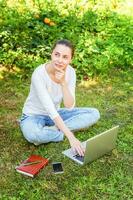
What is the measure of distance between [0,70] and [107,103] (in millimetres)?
1677

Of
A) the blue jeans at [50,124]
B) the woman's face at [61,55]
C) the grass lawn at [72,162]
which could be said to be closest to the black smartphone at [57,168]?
the grass lawn at [72,162]

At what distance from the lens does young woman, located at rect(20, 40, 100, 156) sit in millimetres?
4293

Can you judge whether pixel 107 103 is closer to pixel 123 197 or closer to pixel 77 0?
pixel 123 197

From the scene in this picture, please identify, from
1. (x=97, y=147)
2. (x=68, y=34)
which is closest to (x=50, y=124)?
(x=97, y=147)

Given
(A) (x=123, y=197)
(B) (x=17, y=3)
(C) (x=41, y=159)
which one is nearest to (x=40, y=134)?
(C) (x=41, y=159)

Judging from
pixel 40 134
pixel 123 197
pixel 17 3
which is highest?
pixel 17 3

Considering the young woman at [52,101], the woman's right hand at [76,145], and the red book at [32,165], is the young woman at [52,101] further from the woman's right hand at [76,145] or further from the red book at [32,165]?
the red book at [32,165]

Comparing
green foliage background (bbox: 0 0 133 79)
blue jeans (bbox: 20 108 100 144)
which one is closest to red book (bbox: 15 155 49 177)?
blue jeans (bbox: 20 108 100 144)

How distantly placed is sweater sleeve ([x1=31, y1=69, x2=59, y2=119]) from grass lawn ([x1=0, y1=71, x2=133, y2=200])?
0.48 metres

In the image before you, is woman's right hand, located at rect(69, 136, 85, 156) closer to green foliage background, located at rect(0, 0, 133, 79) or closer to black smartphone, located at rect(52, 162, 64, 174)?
black smartphone, located at rect(52, 162, 64, 174)

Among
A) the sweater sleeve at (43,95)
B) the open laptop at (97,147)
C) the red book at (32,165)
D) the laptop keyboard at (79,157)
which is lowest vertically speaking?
the red book at (32,165)

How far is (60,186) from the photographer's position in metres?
4.02

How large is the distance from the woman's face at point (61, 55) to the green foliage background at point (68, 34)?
6.50ft

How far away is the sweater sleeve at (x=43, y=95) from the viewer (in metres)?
4.33
